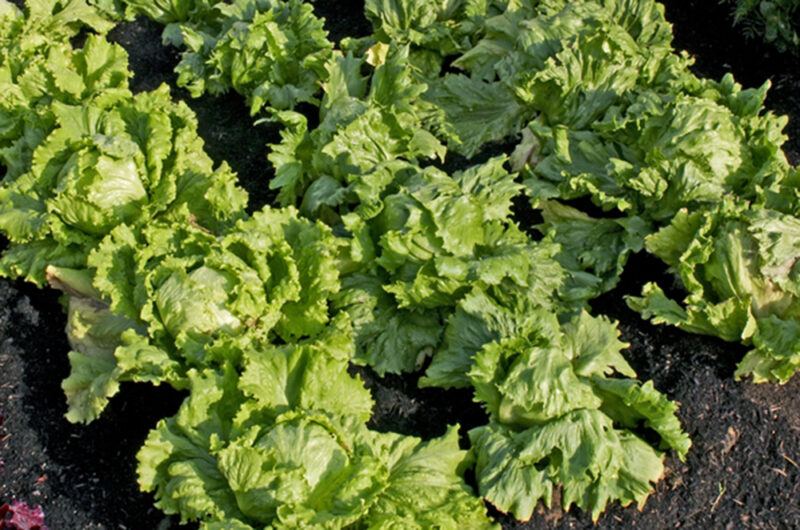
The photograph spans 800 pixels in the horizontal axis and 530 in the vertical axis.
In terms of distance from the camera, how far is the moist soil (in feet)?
18.7

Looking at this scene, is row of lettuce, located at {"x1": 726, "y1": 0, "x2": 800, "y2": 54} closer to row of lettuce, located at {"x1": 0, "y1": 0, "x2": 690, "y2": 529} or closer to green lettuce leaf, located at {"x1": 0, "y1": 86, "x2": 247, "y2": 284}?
row of lettuce, located at {"x1": 0, "y1": 0, "x2": 690, "y2": 529}

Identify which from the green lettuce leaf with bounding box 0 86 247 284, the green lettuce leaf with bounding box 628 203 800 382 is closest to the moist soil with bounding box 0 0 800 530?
the green lettuce leaf with bounding box 628 203 800 382

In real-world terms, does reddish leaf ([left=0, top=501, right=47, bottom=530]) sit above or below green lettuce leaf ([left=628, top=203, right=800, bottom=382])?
below

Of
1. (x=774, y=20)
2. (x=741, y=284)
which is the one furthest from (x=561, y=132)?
(x=774, y=20)

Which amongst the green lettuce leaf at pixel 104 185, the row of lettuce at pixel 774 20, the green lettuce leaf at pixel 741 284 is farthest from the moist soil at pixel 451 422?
the row of lettuce at pixel 774 20

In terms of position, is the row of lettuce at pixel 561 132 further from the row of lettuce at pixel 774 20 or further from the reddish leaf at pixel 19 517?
the reddish leaf at pixel 19 517

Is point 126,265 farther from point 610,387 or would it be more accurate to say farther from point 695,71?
point 695,71

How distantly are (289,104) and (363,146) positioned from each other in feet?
4.01

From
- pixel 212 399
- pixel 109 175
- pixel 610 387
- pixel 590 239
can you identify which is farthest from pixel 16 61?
pixel 610 387

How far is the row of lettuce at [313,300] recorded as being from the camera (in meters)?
5.39

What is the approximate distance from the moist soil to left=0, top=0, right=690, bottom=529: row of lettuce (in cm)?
25

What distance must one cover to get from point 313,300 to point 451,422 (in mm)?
1182

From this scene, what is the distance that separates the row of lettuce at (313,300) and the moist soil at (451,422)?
0.25m

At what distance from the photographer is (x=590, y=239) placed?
22.1 ft
